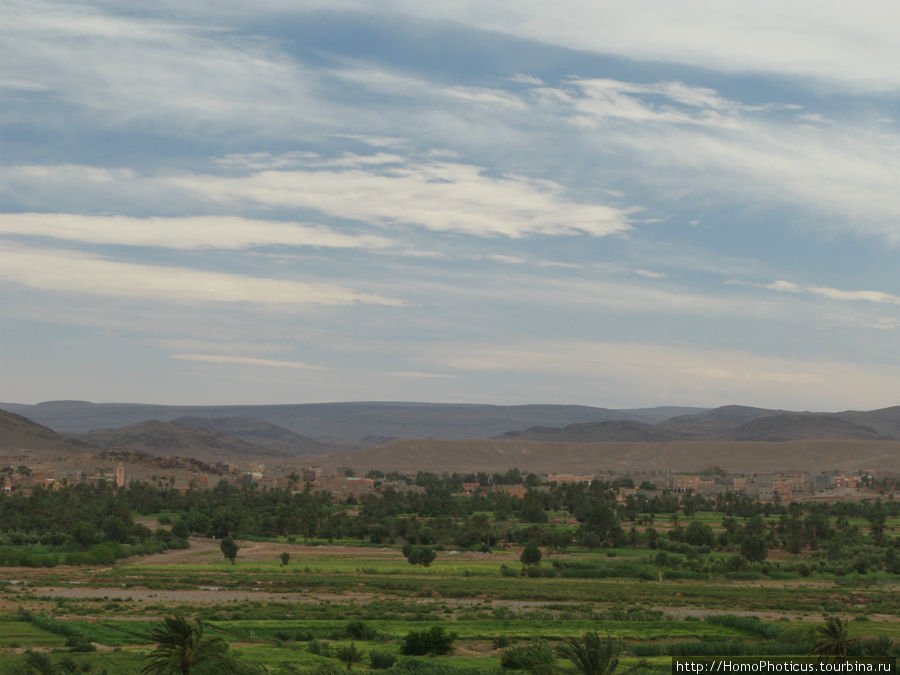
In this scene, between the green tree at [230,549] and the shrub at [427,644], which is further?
the green tree at [230,549]

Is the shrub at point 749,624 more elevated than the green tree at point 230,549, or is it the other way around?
the shrub at point 749,624

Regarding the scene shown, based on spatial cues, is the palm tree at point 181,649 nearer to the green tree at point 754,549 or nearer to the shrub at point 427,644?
the shrub at point 427,644

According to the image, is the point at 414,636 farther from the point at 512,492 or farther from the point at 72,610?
the point at 512,492

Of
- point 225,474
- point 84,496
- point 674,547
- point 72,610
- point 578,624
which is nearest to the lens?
point 578,624

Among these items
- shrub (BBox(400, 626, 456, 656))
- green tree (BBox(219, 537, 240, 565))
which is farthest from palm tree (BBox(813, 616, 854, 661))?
green tree (BBox(219, 537, 240, 565))

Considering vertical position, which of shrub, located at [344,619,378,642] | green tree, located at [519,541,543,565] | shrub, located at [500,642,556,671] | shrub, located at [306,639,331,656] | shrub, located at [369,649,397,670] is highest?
shrub, located at [500,642,556,671]

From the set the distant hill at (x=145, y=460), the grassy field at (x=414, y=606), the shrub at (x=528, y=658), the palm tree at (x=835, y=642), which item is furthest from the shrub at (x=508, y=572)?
the distant hill at (x=145, y=460)

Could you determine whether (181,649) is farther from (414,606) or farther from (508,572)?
(508,572)

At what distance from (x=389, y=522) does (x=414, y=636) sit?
65.8 metres

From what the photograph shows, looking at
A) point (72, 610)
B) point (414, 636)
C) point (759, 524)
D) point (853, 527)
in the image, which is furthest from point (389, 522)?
point (414, 636)

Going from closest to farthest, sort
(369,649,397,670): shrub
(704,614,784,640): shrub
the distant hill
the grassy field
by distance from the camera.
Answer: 1. (369,649,397,670): shrub
2. the grassy field
3. (704,614,784,640): shrub
4. the distant hill

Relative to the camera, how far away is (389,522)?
10275 cm

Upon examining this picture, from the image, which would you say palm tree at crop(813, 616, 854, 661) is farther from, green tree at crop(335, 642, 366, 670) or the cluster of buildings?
the cluster of buildings

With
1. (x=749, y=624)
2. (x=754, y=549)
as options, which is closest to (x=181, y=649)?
(x=749, y=624)
